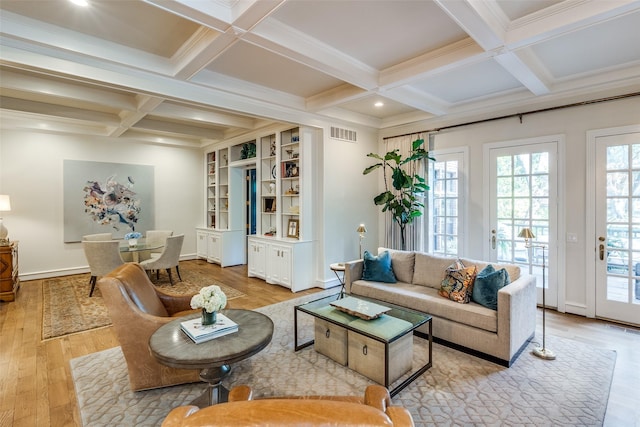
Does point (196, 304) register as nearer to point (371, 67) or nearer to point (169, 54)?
point (169, 54)

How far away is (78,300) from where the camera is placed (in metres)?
4.70

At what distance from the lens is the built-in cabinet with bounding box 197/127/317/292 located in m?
5.34

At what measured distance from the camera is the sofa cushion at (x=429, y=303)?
2.93m

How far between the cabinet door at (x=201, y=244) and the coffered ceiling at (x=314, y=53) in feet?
11.7

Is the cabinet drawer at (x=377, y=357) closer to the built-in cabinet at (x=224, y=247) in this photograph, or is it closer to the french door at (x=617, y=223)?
the french door at (x=617, y=223)

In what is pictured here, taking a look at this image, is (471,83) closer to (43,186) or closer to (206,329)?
(206,329)

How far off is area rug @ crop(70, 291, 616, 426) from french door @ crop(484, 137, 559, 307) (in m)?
1.42

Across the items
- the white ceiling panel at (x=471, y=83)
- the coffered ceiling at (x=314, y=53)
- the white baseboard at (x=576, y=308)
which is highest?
the white ceiling panel at (x=471, y=83)

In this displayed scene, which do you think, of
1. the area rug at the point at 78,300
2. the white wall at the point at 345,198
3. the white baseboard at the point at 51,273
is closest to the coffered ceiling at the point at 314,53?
the white wall at the point at 345,198

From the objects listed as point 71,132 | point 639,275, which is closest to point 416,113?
point 639,275

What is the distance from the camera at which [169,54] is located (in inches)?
133

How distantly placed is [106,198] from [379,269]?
612 cm

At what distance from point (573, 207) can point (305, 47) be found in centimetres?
391

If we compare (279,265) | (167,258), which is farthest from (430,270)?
(167,258)
